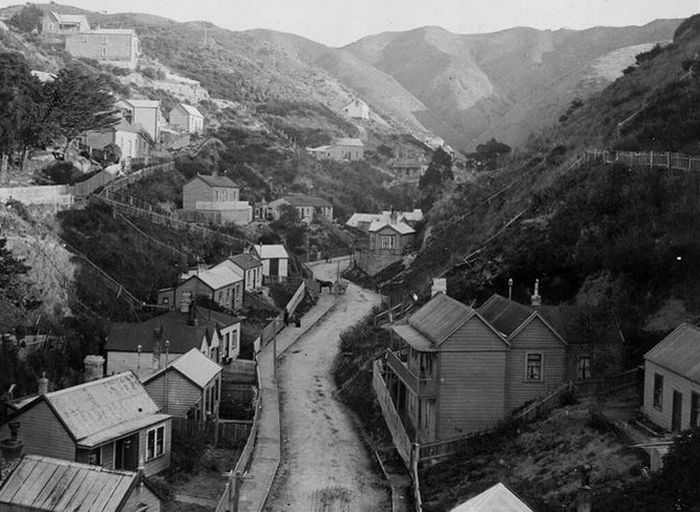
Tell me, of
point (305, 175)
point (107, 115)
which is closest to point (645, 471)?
point (107, 115)

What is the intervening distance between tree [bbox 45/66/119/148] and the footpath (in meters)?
24.4

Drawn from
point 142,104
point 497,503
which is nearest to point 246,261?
point 142,104

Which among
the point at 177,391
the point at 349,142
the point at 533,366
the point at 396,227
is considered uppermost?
the point at 349,142

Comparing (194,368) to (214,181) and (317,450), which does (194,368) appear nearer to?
(317,450)

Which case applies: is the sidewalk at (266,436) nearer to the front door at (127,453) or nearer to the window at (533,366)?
the front door at (127,453)

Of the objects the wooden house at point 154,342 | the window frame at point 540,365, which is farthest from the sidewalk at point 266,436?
the window frame at point 540,365

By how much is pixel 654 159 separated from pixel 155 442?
3167 cm

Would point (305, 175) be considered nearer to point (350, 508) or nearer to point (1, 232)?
point (1, 232)

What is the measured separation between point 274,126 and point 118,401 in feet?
344

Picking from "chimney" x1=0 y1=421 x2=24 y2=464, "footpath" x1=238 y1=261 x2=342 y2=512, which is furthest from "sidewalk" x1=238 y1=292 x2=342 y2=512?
"chimney" x1=0 y1=421 x2=24 y2=464

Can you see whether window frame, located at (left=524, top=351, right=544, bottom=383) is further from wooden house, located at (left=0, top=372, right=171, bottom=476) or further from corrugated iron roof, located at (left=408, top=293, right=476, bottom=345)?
wooden house, located at (left=0, top=372, right=171, bottom=476)

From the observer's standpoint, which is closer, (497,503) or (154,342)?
(497,503)

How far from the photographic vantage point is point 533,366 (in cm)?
3312

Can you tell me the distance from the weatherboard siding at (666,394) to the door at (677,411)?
0.13 metres
